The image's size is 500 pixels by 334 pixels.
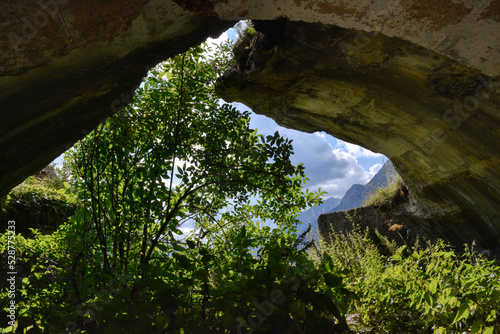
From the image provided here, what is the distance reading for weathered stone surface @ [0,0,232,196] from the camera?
1509 mm

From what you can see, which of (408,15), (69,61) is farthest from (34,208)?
(408,15)

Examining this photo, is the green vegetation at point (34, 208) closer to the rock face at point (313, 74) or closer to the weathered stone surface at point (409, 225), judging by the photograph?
the rock face at point (313, 74)

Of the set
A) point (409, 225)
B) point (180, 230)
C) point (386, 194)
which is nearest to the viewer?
point (180, 230)

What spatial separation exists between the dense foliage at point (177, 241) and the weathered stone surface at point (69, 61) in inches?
16.6

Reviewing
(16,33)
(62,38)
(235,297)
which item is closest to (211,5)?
(62,38)

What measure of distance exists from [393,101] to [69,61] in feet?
12.2

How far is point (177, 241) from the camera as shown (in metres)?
2.34

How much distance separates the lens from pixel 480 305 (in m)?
2.27

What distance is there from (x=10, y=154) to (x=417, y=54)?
3775mm

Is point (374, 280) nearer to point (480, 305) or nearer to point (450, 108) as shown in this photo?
point (480, 305)

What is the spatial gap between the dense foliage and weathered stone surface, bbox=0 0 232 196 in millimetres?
421

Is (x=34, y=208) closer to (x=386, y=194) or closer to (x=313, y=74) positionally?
(x=313, y=74)

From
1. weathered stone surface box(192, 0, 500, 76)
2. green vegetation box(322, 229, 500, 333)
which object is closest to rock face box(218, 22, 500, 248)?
weathered stone surface box(192, 0, 500, 76)

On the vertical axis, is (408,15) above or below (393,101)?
below
